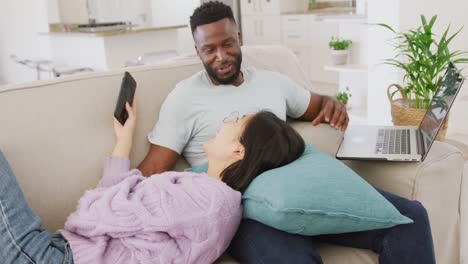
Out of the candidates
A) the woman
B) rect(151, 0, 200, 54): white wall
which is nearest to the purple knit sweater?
the woman

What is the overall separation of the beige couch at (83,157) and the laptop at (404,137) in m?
0.03

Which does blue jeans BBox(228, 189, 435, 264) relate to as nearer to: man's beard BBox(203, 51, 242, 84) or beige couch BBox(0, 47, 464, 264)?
beige couch BBox(0, 47, 464, 264)

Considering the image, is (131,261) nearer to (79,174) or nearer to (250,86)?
(79,174)

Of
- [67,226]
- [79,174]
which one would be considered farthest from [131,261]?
[79,174]

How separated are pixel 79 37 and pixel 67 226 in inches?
156

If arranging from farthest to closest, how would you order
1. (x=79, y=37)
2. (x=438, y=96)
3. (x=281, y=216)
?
1. (x=79, y=37)
2. (x=438, y=96)
3. (x=281, y=216)

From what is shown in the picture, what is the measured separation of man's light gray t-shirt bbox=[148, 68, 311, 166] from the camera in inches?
63.9

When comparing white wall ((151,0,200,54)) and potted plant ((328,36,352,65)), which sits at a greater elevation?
white wall ((151,0,200,54))

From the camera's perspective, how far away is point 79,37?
4863 millimetres

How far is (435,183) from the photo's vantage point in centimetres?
145

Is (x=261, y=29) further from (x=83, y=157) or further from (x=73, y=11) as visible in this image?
(x=83, y=157)

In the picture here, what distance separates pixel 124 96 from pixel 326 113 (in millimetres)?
724

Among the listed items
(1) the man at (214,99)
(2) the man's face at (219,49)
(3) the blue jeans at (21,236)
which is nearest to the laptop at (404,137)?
(1) the man at (214,99)

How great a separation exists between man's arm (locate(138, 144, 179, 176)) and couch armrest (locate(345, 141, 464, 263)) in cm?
60
